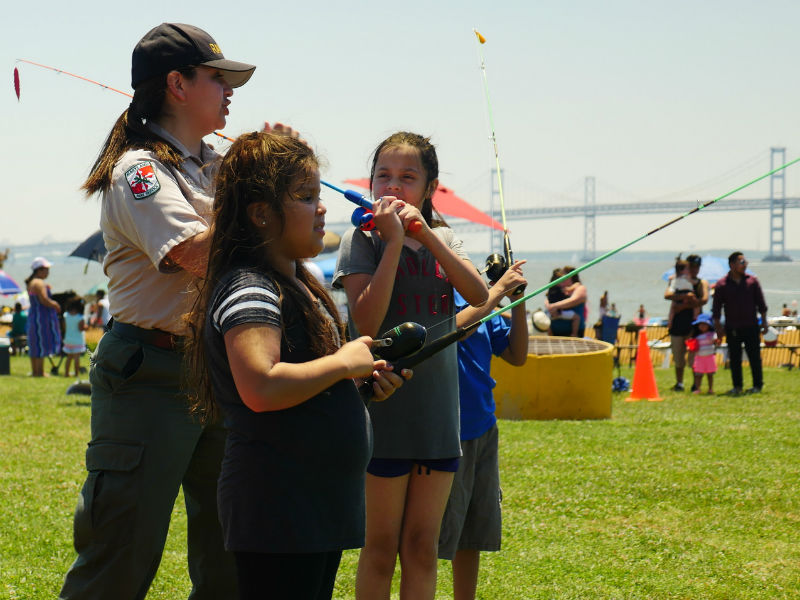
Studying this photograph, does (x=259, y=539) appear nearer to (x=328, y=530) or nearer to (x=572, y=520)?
(x=328, y=530)

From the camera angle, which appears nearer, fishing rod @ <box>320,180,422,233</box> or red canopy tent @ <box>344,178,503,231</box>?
fishing rod @ <box>320,180,422,233</box>

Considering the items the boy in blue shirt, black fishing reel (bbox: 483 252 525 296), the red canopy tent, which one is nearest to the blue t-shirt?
the boy in blue shirt

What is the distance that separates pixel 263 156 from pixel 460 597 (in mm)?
1844

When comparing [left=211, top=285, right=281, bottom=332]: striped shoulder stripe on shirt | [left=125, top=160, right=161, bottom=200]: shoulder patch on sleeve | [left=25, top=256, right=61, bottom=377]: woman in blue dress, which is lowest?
[left=25, top=256, right=61, bottom=377]: woman in blue dress

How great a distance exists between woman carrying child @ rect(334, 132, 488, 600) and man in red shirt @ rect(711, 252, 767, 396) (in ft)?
31.4

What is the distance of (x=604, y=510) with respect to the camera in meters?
5.20

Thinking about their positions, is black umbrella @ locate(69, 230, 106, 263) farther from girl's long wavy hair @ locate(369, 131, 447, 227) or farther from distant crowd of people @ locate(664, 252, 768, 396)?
girl's long wavy hair @ locate(369, 131, 447, 227)

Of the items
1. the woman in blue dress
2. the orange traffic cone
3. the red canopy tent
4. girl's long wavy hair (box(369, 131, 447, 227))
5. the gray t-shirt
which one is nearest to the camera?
the gray t-shirt

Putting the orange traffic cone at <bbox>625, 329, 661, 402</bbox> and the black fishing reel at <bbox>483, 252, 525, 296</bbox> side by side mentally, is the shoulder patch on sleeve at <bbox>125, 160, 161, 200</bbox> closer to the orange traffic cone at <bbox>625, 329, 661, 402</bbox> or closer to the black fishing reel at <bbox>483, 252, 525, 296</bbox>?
the black fishing reel at <bbox>483, 252, 525, 296</bbox>

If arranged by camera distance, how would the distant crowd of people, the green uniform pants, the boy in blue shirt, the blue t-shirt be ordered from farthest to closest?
the distant crowd of people → the blue t-shirt → the boy in blue shirt → the green uniform pants

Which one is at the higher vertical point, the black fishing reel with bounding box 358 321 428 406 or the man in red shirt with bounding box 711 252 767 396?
the black fishing reel with bounding box 358 321 428 406

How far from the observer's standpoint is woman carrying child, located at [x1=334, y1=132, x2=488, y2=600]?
2.72 meters

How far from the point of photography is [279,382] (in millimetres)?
1891

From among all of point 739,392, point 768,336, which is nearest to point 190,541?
point 739,392
